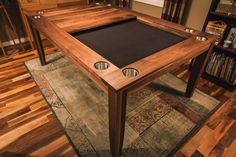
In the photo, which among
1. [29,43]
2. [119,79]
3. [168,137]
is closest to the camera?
[119,79]

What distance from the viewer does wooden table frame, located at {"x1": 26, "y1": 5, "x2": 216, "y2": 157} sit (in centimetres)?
97

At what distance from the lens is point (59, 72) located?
2.24 meters

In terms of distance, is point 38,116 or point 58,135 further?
point 38,116

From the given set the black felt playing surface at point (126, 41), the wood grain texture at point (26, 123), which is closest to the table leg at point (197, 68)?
the black felt playing surface at point (126, 41)

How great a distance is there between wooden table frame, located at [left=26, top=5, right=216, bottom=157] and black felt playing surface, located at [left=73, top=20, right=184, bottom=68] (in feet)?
0.26

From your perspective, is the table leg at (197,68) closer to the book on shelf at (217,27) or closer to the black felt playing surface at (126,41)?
the black felt playing surface at (126,41)

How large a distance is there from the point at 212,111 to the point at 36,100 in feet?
6.24

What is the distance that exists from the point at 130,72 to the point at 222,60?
159cm

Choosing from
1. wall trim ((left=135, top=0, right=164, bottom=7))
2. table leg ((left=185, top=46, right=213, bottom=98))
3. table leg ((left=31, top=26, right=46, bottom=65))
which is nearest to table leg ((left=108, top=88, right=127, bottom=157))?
table leg ((left=185, top=46, right=213, bottom=98))

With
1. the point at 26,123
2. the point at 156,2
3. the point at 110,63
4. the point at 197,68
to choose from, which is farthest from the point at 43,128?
the point at 156,2

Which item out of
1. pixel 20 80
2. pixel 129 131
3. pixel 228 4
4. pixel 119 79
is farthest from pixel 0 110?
pixel 228 4

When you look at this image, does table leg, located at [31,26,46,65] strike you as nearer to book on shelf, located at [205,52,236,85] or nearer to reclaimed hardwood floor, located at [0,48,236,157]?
reclaimed hardwood floor, located at [0,48,236,157]

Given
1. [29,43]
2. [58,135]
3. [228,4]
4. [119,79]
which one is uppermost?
[228,4]

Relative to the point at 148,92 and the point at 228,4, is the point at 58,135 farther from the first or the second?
the point at 228,4
